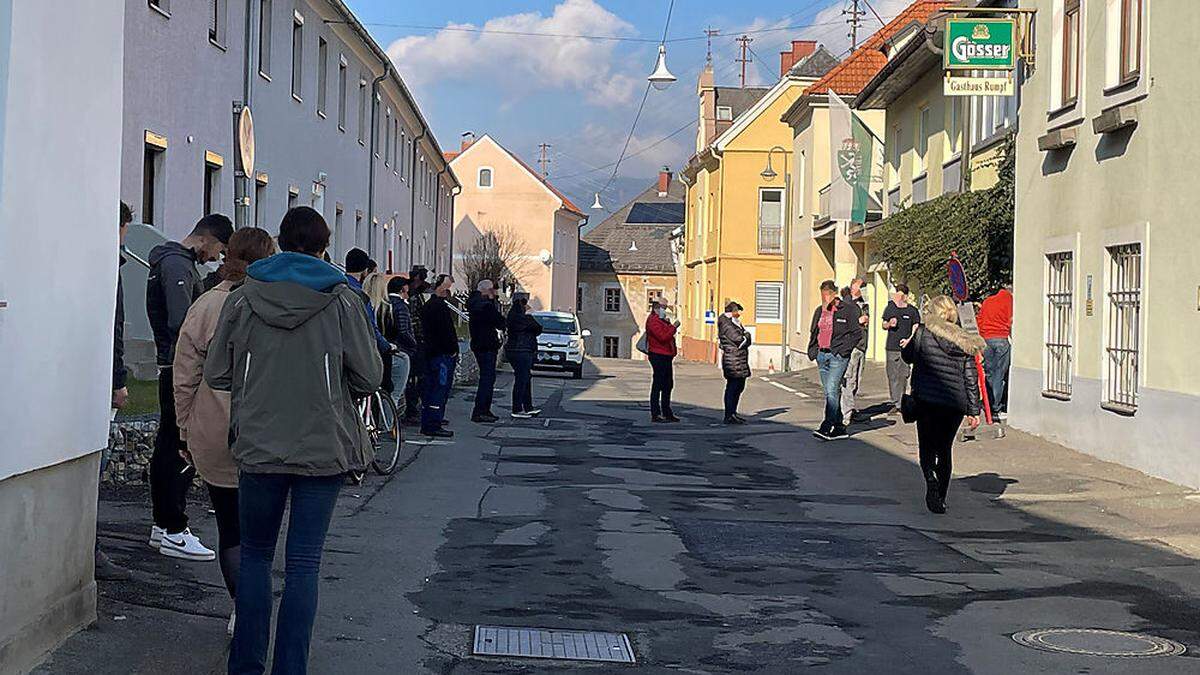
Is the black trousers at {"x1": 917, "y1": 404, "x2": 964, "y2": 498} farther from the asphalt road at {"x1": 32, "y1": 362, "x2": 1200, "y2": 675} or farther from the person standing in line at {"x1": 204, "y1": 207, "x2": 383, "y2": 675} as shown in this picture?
the person standing in line at {"x1": 204, "y1": 207, "x2": 383, "y2": 675}

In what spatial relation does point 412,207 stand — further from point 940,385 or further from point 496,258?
point 940,385

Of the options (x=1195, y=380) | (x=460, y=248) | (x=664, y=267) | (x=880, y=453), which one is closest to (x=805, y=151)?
(x=880, y=453)

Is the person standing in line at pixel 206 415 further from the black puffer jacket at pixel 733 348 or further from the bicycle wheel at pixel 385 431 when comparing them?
the black puffer jacket at pixel 733 348

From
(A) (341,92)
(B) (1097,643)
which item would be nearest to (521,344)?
(A) (341,92)

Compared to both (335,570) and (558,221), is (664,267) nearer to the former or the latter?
(558,221)

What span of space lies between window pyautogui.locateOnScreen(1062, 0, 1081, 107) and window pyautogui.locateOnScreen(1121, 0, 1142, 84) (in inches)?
56.2

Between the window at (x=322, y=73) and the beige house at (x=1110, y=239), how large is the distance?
1444 centimetres

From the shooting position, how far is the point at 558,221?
80438 millimetres

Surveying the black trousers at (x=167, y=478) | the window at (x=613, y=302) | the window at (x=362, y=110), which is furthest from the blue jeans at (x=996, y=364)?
the window at (x=613, y=302)

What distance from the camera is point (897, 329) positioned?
20031 millimetres

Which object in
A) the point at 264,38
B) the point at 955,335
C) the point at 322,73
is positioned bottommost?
the point at 955,335

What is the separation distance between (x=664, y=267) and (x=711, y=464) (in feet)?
243

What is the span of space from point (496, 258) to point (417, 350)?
49160mm

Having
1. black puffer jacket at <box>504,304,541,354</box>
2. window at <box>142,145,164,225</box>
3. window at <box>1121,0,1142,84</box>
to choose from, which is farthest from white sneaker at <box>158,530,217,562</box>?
black puffer jacket at <box>504,304,541,354</box>
